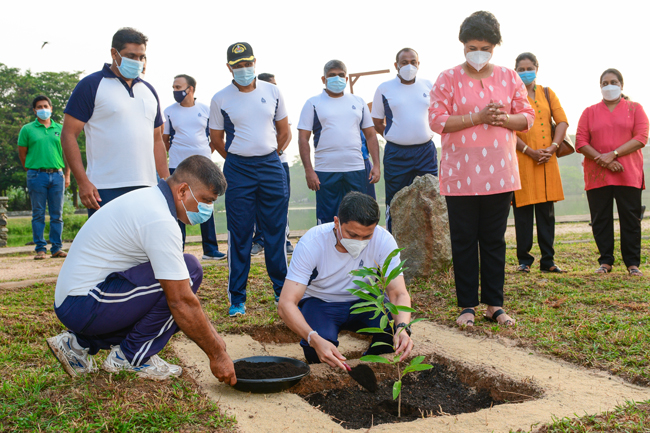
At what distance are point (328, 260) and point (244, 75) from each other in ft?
6.88

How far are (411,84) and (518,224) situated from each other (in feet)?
6.50

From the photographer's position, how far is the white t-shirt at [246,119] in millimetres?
4457

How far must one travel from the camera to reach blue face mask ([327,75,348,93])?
17.6 feet

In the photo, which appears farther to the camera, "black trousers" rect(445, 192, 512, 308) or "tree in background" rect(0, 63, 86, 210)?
"tree in background" rect(0, 63, 86, 210)

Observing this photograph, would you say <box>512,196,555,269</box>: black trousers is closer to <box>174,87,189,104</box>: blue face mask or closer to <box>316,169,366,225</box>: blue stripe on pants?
<box>316,169,366,225</box>: blue stripe on pants

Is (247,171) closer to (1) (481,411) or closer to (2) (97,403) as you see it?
(2) (97,403)

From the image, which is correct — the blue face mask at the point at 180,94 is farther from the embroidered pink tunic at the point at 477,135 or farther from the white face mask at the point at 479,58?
the white face mask at the point at 479,58

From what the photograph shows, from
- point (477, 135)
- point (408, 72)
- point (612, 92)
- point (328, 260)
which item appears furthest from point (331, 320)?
point (612, 92)

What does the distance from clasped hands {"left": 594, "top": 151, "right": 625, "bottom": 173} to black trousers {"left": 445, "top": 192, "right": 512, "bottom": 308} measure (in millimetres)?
2178

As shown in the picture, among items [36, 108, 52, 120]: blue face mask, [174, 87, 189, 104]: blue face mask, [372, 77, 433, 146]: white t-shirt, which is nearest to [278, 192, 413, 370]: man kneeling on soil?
[372, 77, 433, 146]: white t-shirt

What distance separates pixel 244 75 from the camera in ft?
14.6

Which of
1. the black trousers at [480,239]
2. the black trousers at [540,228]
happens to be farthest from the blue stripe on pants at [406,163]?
the black trousers at [480,239]

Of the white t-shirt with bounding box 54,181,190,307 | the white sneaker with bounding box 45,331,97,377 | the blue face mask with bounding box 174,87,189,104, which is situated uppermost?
the blue face mask with bounding box 174,87,189,104

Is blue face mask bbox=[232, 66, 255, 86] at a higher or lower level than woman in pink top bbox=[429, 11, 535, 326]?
higher
